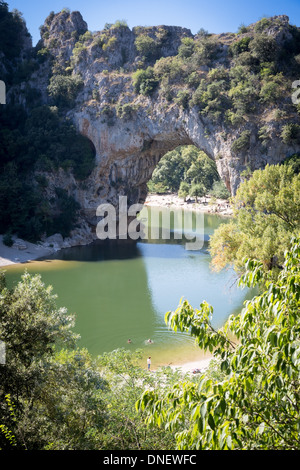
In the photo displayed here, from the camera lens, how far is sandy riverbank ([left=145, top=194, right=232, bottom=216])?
58859mm

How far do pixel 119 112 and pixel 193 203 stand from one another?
3058cm

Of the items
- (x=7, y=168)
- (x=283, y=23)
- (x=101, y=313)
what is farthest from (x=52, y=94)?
(x=101, y=313)

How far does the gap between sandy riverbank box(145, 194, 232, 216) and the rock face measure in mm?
18188

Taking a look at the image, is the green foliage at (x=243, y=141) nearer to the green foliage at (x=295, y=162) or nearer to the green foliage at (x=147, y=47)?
the green foliage at (x=295, y=162)

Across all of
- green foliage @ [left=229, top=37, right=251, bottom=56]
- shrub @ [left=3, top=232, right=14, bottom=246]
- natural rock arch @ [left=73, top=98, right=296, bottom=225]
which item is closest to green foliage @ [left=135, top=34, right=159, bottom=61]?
natural rock arch @ [left=73, top=98, right=296, bottom=225]

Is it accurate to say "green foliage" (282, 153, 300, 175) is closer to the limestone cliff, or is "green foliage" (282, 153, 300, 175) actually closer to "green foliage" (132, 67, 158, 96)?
the limestone cliff

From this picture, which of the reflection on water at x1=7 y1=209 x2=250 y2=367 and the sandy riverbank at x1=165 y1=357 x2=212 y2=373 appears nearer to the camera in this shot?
the sandy riverbank at x1=165 y1=357 x2=212 y2=373

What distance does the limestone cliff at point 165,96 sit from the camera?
100ft

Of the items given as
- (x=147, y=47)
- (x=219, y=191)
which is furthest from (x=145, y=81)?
(x=219, y=191)

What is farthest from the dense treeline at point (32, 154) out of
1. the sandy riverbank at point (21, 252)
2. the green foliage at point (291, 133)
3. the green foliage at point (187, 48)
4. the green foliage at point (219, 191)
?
the green foliage at point (219, 191)

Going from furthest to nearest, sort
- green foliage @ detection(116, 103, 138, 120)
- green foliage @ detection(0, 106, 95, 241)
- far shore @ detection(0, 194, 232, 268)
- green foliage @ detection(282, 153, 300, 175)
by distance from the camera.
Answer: green foliage @ detection(116, 103, 138, 120), green foliage @ detection(0, 106, 95, 241), far shore @ detection(0, 194, 232, 268), green foliage @ detection(282, 153, 300, 175)

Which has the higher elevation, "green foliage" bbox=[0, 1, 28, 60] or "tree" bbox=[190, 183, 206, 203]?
"green foliage" bbox=[0, 1, 28, 60]

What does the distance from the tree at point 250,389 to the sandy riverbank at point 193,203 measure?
2033 inches

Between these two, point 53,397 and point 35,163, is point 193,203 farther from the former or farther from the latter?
point 53,397
